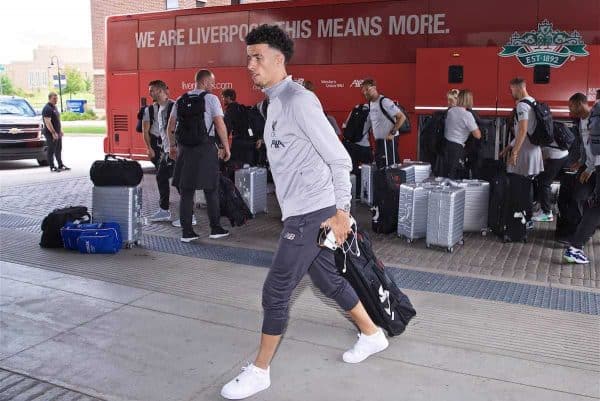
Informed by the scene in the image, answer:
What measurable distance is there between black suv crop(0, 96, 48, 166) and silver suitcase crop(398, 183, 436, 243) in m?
11.9

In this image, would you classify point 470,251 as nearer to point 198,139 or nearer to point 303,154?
point 198,139

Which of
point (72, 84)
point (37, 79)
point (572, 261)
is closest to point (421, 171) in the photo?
point (572, 261)

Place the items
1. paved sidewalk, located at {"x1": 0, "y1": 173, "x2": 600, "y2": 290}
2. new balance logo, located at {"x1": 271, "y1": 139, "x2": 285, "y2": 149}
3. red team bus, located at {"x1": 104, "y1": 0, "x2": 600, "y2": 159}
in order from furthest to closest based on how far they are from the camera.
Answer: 1. red team bus, located at {"x1": 104, "y1": 0, "x2": 600, "y2": 159}
2. paved sidewalk, located at {"x1": 0, "y1": 173, "x2": 600, "y2": 290}
3. new balance logo, located at {"x1": 271, "y1": 139, "x2": 285, "y2": 149}

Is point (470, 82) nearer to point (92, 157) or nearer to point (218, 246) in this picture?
point (218, 246)

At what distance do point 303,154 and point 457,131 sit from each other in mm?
5678

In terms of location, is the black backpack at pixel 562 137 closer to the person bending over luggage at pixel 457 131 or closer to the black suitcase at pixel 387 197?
the person bending over luggage at pixel 457 131

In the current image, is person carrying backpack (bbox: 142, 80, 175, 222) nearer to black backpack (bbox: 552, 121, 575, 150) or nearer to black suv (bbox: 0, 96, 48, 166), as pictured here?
black backpack (bbox: 552, 121, 575, 150)

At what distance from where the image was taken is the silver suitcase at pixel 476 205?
7.76 m

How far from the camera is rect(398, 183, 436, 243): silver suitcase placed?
744 cm

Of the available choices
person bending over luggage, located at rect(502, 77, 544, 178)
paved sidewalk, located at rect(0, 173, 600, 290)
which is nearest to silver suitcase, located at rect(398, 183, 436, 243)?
paved sidewalk, located at rect(0, 173, 600, 290)

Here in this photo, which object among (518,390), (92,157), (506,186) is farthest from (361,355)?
(92,157)

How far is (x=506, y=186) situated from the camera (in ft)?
24.7

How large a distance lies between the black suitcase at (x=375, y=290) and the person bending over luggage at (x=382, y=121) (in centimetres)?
536

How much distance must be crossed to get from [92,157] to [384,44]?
36.9 feet
